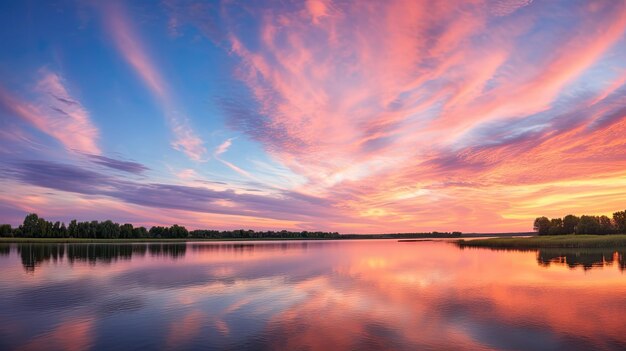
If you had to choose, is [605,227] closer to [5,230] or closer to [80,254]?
[80,254]

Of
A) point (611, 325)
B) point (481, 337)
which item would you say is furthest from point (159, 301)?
point (611, 325)

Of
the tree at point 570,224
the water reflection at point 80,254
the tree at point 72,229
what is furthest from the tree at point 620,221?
the tree at point 72,229

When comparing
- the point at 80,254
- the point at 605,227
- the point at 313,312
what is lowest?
the point at 80,254

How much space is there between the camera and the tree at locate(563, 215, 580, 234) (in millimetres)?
172375

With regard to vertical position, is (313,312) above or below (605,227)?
below

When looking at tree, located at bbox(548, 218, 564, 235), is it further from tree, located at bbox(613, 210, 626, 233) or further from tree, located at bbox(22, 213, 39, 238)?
tree, located at bbox(22, 213, 39, 238)

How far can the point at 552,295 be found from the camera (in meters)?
33.8

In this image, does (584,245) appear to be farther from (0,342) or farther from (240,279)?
(0,342)

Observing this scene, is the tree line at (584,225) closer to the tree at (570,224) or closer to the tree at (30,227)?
the tree at (570,224)

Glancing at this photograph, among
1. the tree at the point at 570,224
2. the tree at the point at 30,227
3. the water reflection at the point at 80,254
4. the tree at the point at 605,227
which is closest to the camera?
the water reflection at the point at 80,254

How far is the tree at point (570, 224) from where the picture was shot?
566 ft

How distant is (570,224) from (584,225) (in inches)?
412

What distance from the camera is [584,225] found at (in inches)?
6407

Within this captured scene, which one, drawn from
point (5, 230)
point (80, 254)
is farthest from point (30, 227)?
point (80, 254)
